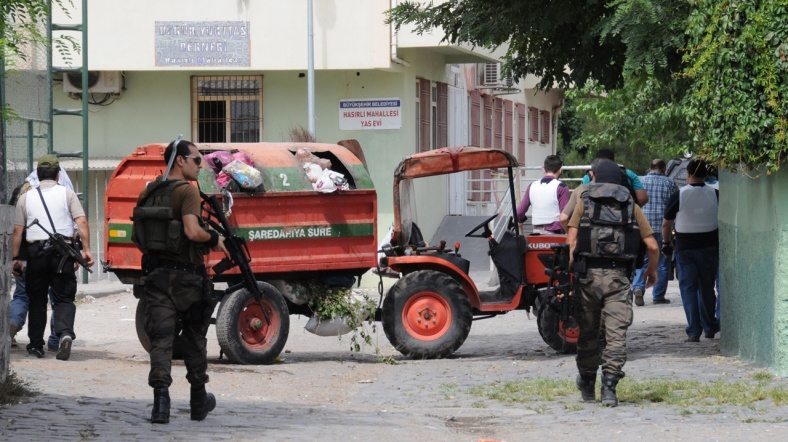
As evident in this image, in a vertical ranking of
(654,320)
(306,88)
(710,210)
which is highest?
(306,88)

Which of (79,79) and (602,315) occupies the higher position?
(79,79)

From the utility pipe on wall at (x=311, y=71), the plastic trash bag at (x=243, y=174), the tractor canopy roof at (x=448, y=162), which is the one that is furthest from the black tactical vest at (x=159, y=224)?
the utility pipe on wall at (x=311, y=71)

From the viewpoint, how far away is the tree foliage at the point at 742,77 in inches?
440

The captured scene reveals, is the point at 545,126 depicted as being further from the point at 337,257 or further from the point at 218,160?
the point at 218,160

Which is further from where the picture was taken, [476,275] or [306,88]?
[306,88]

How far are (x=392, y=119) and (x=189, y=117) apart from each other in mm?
3644

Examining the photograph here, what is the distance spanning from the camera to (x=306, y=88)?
2675cm

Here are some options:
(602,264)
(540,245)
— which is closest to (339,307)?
(540,245)

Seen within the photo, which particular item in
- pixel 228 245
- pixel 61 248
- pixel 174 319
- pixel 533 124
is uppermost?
pixel 533 124

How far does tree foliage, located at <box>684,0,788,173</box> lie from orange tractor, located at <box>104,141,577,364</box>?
217 centimetres

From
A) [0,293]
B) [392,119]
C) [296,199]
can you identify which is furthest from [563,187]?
[392,119]

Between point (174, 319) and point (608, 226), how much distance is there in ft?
10.5

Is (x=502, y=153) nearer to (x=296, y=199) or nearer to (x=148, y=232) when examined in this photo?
(x=296, y=199)

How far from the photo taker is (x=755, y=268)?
12180 mm
